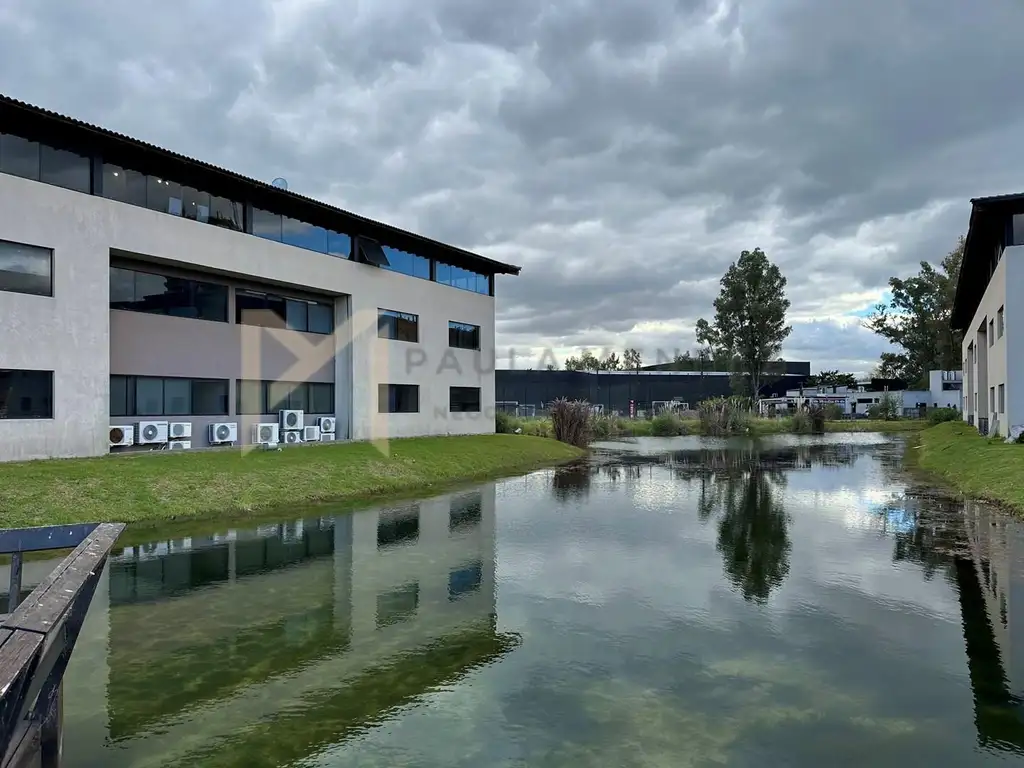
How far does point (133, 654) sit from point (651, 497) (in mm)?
11761

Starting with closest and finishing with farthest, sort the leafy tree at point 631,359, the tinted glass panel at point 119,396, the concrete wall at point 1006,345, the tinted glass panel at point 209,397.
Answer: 1. the tinted glass panel at point 119,396
2. the tinted glass panel at point 209,397
3. the concrete wall at point 1006,345
4. the leafy tree at point 631,359

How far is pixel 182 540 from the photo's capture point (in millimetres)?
11148

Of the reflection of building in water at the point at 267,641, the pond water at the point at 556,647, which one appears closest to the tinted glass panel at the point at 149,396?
the pond water at the point at 556,647

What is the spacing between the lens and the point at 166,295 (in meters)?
18.5

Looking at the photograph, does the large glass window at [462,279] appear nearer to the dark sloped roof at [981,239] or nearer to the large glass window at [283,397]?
the large glass window at [283,397]

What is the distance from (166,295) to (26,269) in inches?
158

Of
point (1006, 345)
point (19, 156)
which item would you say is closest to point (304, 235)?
point (19, 156)

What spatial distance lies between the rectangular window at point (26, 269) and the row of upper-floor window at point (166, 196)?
151cm

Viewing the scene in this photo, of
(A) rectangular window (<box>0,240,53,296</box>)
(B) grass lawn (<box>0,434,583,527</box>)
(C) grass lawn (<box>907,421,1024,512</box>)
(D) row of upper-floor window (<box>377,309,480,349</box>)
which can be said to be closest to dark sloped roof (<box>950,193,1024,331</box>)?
(C) grass lawn (<box>907,421,1024,512</box>)

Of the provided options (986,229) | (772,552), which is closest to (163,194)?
(772,552)

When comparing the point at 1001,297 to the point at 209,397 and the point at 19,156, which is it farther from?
the point at 19,156

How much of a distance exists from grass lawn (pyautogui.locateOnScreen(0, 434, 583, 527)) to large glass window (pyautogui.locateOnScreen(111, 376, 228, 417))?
2368mm

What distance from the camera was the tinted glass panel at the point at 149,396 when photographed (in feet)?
59.0

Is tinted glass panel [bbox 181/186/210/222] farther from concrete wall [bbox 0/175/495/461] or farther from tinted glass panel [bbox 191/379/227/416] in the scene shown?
tinted glass panel [bbox 191/379/227/416]
